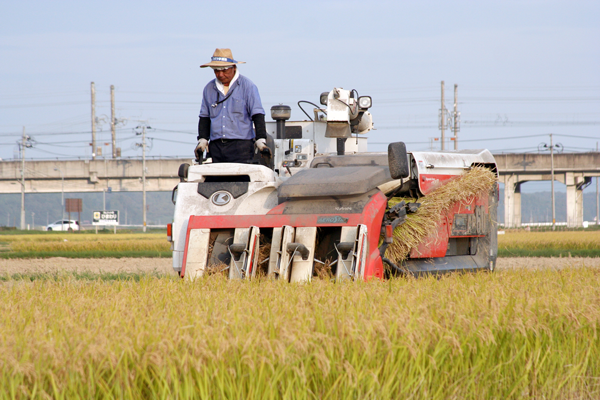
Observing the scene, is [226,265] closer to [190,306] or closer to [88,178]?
[190,306]

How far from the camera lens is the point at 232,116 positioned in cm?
723

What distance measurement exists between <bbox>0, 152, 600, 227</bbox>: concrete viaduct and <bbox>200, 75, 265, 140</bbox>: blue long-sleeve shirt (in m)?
42.7

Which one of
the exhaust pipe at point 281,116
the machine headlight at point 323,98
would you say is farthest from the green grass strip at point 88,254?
the machine headlight at point 323,98

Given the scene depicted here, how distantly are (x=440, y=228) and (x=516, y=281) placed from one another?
1.57 m

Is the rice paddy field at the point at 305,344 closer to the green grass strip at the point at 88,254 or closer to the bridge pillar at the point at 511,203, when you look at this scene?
the green grass strip at the point at 88,254

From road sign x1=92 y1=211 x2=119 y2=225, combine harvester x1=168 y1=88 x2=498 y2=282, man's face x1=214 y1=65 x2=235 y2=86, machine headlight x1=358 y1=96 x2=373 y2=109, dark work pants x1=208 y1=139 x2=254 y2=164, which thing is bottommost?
road sign x1=92 y1=211 x2=119 y2=225

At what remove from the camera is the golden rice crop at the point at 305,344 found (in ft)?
9.20

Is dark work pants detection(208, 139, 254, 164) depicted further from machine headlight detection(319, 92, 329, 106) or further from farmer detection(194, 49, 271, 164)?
machine headlight detection(319, 92, 329, 106)

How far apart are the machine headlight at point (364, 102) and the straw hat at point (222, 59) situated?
7.68 ft

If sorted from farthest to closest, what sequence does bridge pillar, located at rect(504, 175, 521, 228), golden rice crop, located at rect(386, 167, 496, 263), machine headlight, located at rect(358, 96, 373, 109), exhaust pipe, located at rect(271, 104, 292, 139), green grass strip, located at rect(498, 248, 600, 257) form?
bridge pillar, located at rect(504, 175, 521, 228) → green grass strip, located at rect(498, 248, 600, 257) → exhaust pipe, located at rect(271, 104, 292, 139) → machine headlight, located at rect(358, 96, 373, 109) → golden rice crop, located at rect(386, 167, 496, 263)

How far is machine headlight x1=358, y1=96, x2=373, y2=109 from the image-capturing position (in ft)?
29.5

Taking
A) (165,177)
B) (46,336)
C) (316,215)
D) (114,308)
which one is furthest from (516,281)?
(165,177)

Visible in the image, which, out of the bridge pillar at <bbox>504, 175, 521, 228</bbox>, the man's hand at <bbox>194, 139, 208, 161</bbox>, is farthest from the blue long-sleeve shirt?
the bridge pillar at <bbox>504, 175, 521, 228</bbox>

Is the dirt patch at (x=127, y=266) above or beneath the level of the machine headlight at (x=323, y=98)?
beneath
